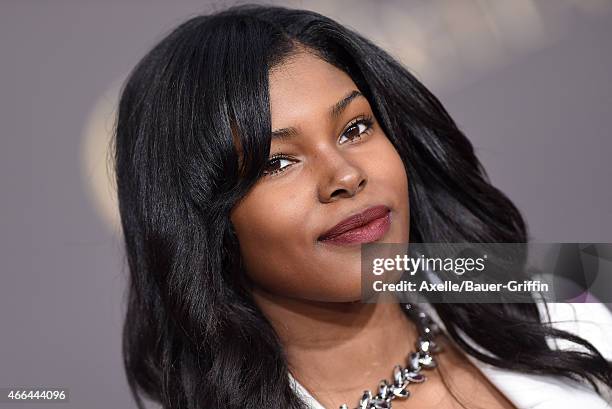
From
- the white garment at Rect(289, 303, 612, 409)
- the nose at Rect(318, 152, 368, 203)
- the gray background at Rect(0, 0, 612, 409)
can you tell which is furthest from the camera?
the gray background at Rect(0, 0, 612, 409)

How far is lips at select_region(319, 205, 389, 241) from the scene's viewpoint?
1140 millimetres

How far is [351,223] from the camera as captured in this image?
1145mm

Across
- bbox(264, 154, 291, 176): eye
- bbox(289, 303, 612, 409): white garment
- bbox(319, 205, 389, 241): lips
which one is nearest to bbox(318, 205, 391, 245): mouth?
bbox(319, 205, 389, 241): lips

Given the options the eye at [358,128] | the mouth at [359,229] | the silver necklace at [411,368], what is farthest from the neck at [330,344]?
the eye at [358,128]

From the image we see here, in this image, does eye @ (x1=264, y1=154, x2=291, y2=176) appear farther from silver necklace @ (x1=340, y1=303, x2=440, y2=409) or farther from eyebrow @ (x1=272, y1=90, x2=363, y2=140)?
silver necklace @ (x1=340, y1=303, x2=440, y2=409)

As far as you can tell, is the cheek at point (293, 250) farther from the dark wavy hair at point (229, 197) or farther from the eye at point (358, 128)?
the eye at point (358, 128)

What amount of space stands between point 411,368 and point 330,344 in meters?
0.14

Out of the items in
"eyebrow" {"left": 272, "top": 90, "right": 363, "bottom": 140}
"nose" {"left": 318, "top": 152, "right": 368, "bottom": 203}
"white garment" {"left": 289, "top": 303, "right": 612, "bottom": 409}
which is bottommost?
"white garment" {"left": 289, "top": 303, "right": 612, "bottom": 409}

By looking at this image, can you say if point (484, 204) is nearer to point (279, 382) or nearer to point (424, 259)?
point (424, 259)

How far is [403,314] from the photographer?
1.36m

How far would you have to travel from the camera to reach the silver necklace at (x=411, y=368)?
1.26 m

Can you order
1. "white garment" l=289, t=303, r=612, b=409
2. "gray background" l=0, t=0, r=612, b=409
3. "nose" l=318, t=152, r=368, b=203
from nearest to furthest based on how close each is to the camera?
"nose" l=318, t=152, r=368, b=203, "white garment" l=289, t=303, r=612, b=409, "gray background" l=0, t=0, r=612, b=409

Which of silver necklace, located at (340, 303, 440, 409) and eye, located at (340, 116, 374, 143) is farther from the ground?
eye, located at (340, 116, 374, 143)

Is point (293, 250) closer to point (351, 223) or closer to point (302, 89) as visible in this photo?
point (351, 223)
